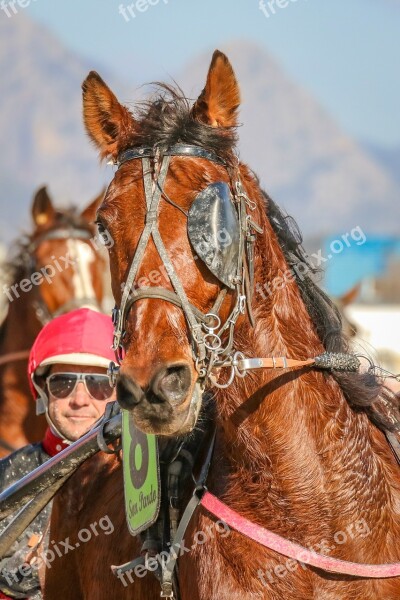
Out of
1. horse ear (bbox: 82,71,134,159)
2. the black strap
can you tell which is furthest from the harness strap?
the black strap

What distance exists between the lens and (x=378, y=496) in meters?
3.70

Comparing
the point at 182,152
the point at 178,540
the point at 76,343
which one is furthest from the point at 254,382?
the point at 76,343

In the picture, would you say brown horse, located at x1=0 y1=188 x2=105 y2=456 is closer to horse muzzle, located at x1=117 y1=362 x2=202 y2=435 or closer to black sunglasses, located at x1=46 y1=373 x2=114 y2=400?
black sunglasses, located at x1=46 y1=373 x2=114 y2=400

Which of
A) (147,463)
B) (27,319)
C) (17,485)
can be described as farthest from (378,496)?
(27,319)

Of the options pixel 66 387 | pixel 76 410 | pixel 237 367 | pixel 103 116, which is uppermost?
pixel 103 116

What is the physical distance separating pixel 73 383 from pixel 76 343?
0.21 meters

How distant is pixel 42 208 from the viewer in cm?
924

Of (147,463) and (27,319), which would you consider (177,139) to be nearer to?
(147,463)

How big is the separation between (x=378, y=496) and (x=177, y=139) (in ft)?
4.68

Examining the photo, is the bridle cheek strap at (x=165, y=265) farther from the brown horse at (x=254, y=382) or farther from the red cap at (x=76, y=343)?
the red cap at (x=76, y=343)

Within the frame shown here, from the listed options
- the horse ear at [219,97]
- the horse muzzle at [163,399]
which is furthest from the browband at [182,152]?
the horse muzzle at [163,399]

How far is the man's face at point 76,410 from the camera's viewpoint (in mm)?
5422

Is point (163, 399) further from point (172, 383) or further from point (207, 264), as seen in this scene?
point (207, 264)

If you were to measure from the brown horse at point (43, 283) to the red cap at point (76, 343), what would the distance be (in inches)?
101
